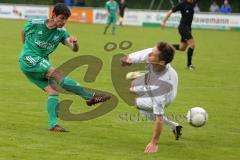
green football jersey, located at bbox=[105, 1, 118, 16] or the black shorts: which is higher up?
the black shorts

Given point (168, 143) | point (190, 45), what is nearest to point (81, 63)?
point (190, 45)

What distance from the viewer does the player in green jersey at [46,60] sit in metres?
10.1

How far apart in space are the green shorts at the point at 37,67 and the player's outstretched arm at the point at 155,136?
229cm

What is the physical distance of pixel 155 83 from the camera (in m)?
9.08

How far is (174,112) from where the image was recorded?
41.2 feet

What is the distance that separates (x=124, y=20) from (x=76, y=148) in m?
40.7

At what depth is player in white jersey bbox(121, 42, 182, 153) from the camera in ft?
28.4

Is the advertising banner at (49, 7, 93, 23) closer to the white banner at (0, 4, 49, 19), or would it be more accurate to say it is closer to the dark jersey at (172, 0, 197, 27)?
Result: the white banner at (0, 4, 49, 19)

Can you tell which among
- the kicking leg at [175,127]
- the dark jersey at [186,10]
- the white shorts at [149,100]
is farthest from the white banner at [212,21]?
the white shorts at [149,100]

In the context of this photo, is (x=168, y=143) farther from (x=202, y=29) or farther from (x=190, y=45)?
(x=202, y=29)

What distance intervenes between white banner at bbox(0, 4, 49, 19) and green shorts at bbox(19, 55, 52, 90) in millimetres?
38952

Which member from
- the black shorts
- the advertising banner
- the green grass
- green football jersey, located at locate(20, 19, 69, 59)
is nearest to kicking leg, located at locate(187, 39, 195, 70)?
the black shorts

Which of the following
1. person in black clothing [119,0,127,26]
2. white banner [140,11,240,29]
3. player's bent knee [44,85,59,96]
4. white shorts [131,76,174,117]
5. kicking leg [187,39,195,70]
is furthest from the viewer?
person in black clothing [119,0,127,26]

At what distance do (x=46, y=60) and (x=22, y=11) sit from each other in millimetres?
40028
